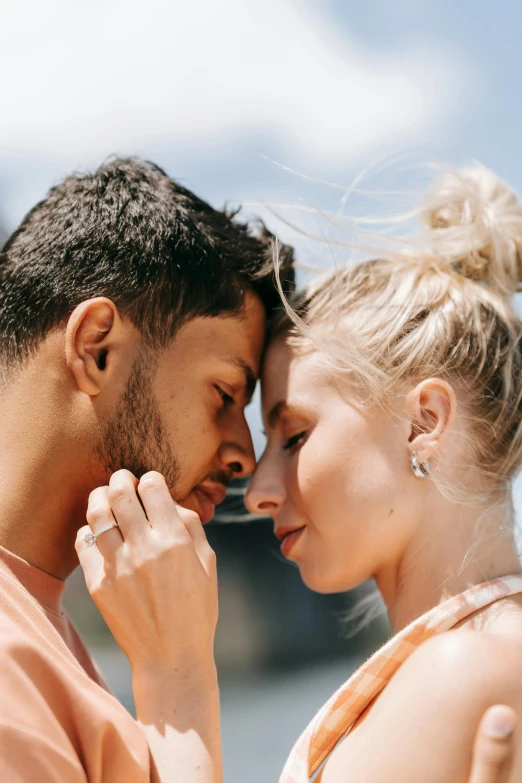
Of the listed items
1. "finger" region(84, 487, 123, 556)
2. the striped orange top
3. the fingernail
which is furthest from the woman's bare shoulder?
"finger" region(84, 487, 123, 556)

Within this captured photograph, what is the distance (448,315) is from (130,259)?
1.02m

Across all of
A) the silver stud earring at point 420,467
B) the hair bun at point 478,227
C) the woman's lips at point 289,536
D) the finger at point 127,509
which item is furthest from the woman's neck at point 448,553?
the finger at point 127,509

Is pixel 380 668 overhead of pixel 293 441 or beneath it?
beneath

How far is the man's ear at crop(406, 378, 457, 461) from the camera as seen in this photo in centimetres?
236

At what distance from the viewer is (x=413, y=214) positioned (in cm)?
271

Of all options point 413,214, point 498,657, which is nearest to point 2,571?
point 498,657

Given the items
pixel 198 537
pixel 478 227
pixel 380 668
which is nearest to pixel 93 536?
pixel 198 537

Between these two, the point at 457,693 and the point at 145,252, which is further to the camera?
the point at 145,252

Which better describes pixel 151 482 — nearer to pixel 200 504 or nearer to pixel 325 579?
pixel 200 504

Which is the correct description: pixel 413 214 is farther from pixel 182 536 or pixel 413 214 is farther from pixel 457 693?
pixel 457 693

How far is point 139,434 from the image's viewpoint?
2.37 meters

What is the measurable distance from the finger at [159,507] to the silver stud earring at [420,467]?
75 cm

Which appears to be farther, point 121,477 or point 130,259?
point 130,259

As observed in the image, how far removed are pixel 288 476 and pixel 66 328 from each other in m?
0.83
